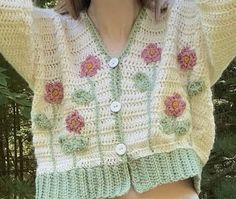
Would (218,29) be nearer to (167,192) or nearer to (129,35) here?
(129,35)

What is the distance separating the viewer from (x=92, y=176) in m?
1.56

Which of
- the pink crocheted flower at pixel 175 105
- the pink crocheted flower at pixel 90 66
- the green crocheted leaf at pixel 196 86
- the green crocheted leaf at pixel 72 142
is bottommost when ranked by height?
the green crocheted leaf at pixel 72 142

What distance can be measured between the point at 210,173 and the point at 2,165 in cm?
141

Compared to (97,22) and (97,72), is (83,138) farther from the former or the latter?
(97,22)

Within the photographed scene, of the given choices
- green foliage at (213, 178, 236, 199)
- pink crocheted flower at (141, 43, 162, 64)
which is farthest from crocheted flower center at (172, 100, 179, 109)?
green foliage at (213, 178, 236, 199)

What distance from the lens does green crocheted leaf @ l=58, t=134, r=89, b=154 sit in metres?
1.57

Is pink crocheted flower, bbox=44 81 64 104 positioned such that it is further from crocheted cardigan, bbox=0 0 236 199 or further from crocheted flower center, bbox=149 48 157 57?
crocheted flower center, bbox=149 48 157 57

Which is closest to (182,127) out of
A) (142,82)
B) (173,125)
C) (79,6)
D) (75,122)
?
(173,125)

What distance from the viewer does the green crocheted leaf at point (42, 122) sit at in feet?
5.29

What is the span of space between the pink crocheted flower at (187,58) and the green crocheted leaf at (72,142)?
0.90 feet

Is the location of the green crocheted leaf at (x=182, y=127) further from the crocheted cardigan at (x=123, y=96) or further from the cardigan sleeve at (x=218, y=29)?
the cardigan sleeve at (x=218, y=29)

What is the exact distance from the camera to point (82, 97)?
1591mm

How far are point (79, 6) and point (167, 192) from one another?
492 mm

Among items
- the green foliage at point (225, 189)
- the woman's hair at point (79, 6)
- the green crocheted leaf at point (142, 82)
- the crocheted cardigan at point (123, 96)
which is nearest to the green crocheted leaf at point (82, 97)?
the crocheted cardigan at point (123, 96)
